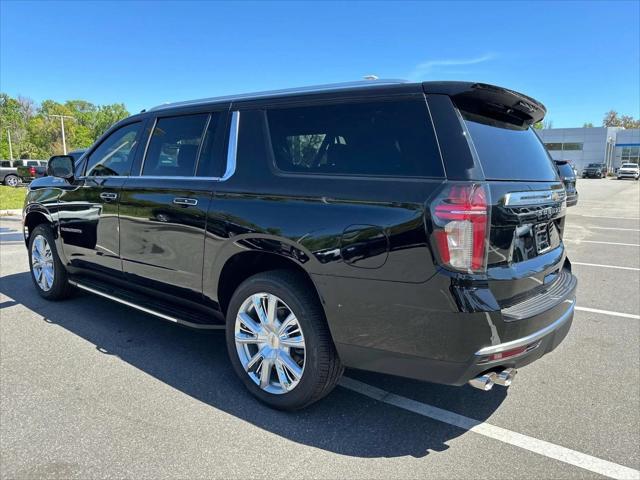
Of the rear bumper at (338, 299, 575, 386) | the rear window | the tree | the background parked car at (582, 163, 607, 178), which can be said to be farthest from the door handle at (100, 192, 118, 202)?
the tree

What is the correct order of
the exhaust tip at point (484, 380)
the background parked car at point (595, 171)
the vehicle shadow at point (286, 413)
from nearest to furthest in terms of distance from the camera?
the exhaust tip at point (484, 380) → the vehicle shadow at point (286, 413) → the background parked car at point (595, 171)

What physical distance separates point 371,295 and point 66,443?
1920mm

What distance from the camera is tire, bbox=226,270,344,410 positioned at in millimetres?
2742

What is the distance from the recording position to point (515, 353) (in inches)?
95.7

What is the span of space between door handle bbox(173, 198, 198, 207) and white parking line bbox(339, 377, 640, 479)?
1686 millimetres

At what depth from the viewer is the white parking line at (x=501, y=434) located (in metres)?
2.46

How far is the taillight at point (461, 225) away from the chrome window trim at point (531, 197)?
9.6 inches

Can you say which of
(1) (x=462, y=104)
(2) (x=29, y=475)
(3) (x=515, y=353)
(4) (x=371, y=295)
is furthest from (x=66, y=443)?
(1) (x=462, y=104)

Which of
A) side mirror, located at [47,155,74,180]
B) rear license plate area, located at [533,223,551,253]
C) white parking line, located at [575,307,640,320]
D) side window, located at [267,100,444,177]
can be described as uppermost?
side window, located at [267,100,444,177]

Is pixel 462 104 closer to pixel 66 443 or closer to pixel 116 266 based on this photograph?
pixel 66 443

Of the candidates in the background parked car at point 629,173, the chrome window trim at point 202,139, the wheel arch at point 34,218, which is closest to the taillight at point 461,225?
the chrome window trim at point 202,139

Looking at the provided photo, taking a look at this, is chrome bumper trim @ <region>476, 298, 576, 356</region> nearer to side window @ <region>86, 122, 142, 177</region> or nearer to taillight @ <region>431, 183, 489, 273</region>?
taillight @ <region>431, 183, 489, 273</region>

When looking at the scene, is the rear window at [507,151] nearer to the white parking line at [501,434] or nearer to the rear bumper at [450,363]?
the rear bumper at [450,363]

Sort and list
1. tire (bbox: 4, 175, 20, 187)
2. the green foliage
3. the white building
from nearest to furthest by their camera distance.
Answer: tire (bbox: 4, 175, 20, 187) < the white building < the green foliage
